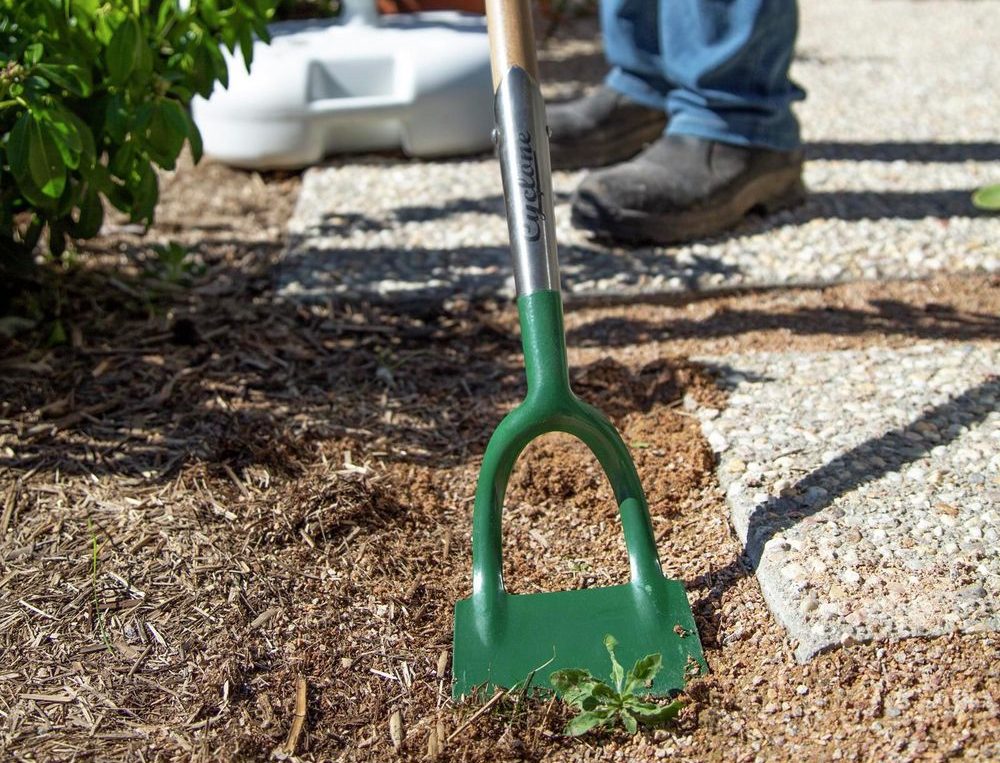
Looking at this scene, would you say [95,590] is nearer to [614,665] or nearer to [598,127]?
[614,665]

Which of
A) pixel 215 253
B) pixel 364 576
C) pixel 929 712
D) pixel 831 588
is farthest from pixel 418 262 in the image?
pixel 929 712

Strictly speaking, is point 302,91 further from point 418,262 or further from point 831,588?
point 831,588

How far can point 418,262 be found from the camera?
2.86 m

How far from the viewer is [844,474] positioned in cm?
180

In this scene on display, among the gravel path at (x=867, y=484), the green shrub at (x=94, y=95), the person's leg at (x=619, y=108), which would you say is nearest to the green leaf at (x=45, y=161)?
the green shrub at (x=94, y=95)

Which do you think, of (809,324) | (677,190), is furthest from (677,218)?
(809,324)

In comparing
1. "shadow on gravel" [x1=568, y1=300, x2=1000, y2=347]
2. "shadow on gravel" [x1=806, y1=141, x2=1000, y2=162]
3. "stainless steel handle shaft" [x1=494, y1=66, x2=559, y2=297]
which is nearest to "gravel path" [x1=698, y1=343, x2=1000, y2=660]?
"shadow on gravel" [x1=568, y1=300, x2=1000, y2=347]

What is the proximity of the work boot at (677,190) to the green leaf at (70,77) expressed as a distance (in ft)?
4.05

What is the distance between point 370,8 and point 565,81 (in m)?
1.10

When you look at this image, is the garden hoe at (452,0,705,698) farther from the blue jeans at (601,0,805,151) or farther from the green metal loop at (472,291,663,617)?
the blue jeans at (601,0,805,151)

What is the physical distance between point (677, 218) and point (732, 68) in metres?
0.39

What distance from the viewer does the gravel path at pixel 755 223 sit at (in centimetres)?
272

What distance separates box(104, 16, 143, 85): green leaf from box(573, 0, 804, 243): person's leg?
3.87ft

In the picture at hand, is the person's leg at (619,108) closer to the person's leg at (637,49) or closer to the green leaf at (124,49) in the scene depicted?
the person's leg at (637,49)
